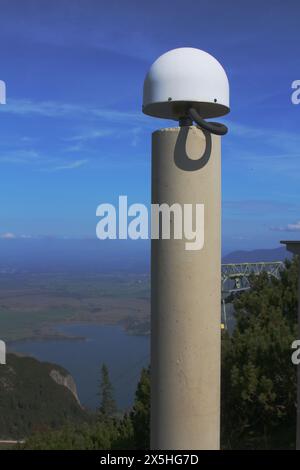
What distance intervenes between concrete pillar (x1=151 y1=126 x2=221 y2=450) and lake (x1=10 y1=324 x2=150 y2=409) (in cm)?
7203

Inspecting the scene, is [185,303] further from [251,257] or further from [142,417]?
[251,257]

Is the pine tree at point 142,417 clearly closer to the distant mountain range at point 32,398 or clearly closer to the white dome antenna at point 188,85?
the white dome antenna at point 188,85

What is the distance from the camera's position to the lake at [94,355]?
8238cm

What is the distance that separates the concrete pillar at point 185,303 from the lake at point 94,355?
2836 inches

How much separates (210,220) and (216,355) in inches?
44.6

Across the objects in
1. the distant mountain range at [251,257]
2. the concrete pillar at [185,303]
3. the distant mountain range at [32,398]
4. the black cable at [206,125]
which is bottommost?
the distant mountain range at [32,398]

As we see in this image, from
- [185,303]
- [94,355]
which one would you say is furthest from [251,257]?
[185,303]

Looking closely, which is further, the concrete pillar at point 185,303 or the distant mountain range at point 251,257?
the distant mountain range at point 251,257

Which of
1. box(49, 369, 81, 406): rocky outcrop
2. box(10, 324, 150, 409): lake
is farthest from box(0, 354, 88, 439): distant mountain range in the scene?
box(10, 324, 150, 409): lake

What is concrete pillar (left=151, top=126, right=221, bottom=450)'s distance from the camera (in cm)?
441

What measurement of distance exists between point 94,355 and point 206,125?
4191 inches

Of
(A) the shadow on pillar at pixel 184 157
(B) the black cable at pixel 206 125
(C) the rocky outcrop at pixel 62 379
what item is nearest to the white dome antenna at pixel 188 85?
(B) the black cable at pixel 206 125

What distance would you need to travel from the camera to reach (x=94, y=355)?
10738 centimetres

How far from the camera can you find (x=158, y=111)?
15.5 ft
